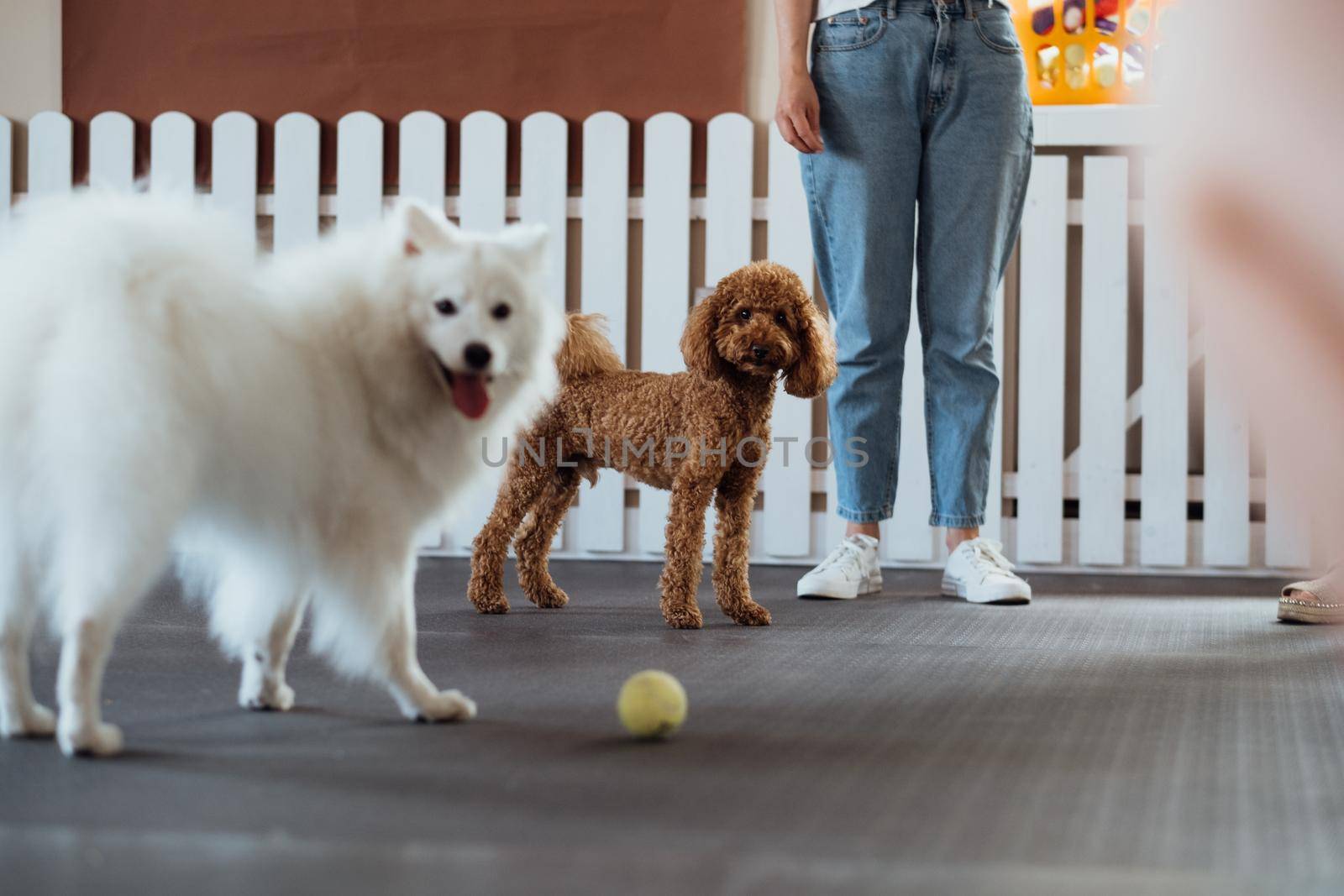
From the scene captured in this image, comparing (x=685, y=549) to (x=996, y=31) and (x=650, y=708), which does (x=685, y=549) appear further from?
(x=996, y=31)

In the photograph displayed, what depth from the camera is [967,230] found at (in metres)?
2.86

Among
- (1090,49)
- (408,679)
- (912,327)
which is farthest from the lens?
(1090,49)

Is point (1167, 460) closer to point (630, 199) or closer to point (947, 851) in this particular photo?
point (630, 199)

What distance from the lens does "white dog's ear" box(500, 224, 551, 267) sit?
154cm

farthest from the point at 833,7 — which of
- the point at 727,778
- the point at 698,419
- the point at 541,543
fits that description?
the point at 727,778

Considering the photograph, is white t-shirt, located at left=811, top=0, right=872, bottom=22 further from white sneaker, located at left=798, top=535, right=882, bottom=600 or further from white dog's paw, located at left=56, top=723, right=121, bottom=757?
white dog's paw, located at left=56, top=723, right=121, bottom=757

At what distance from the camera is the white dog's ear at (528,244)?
1.54 metres

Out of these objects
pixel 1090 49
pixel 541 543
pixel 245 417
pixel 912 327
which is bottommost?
pixel 541 543

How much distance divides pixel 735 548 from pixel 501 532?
0.53m

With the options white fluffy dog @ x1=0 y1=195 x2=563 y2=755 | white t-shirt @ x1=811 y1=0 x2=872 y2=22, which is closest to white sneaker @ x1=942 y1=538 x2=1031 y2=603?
white t-shirt @ x1=811 y1=0 x2=872 y2=22

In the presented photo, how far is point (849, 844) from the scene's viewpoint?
1.03 meters

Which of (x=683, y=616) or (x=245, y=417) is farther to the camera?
(x=683, y=616)

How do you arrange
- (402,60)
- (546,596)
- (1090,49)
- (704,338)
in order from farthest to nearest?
(402,60)
(1090,49)
(546,596)
(704,338)

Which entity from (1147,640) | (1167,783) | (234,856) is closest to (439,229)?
→ (234,856)
